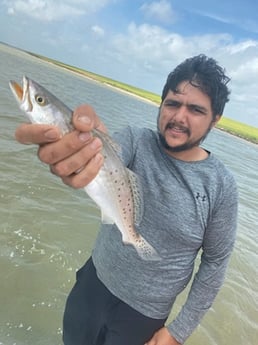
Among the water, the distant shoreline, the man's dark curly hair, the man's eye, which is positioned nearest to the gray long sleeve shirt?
the man's eye

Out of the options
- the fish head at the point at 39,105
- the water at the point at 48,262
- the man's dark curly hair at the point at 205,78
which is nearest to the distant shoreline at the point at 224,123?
the water at the point at 48,262

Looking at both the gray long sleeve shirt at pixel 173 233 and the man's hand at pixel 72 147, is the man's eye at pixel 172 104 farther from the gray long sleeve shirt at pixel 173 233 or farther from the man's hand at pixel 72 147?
the man's hand at pixel 72 147

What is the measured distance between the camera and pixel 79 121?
194 centimetres

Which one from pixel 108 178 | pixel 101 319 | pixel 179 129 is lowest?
pixel 101 319

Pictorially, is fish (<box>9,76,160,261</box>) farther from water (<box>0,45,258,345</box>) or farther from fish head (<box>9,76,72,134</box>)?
water (<box>0,45,258,345</box>)

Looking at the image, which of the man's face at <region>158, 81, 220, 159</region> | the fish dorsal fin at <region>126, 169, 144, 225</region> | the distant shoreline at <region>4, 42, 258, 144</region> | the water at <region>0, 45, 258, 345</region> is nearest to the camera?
the fish dorsal fin at <region>126, 169, 144, 225</region>

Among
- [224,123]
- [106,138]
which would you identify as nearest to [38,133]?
[106,138]

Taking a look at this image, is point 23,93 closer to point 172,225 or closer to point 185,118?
point 185,118

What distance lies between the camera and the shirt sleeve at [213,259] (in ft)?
8.80

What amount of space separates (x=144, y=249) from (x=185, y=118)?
98 cm

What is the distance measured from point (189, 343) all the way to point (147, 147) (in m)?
3.35

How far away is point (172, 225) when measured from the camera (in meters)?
2.71

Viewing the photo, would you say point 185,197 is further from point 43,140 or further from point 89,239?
point 89,239

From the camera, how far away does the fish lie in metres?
1.99
